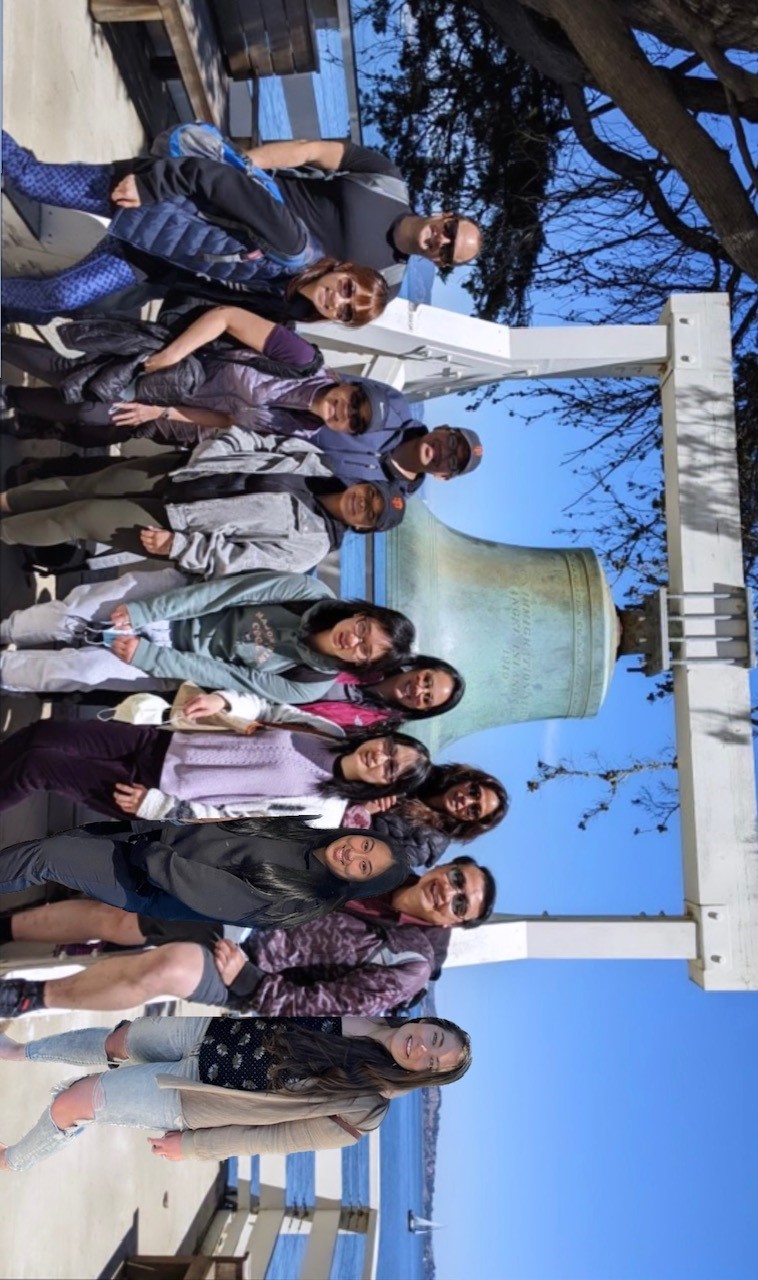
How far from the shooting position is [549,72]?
24.3 ft

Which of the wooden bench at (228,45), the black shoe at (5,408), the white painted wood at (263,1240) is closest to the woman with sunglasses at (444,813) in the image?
the black shoe at (5,408)

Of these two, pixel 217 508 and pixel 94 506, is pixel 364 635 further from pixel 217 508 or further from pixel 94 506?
pixel 94 506

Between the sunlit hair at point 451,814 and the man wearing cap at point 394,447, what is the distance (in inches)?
54.1

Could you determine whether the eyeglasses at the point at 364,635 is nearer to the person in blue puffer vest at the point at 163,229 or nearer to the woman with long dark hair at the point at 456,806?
the woman with long dark hair at the point at 456,806

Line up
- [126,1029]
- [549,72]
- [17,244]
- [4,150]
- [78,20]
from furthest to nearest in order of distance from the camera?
[549,72] → [78,20] → [17,244] → [4,150] → [126,1029]

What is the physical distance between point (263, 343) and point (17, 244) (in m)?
1.27

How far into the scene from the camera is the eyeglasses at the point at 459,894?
414cm

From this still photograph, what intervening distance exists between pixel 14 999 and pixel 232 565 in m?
1.95

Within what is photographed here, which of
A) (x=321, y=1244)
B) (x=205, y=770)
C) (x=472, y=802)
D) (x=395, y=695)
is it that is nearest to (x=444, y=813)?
(x=472, y=802)

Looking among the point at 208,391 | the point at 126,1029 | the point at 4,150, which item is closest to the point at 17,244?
the point at 4,150

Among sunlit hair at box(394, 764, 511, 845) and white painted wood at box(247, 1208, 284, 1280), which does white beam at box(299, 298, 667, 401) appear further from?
white painted wood at box(247, 1208, 284, 1280)

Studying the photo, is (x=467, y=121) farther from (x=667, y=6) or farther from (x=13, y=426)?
(x=13, y=426)

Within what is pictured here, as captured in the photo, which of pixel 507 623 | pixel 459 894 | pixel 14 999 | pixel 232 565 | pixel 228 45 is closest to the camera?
pixel 14 999

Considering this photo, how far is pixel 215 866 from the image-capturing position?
3205 mm
